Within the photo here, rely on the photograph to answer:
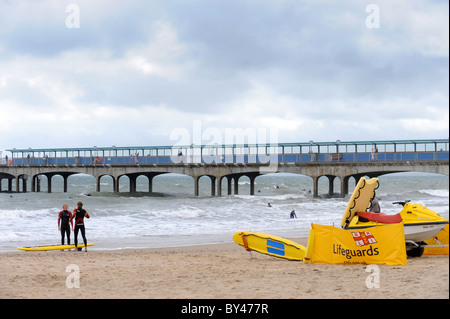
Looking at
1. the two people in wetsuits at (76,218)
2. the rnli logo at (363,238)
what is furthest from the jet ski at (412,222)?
the two people in wetsuits at (76,218)

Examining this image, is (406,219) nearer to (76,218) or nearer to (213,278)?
(213,278)

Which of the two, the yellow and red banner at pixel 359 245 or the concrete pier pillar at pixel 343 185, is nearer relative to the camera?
the yellow and red banner at pixel 359 245

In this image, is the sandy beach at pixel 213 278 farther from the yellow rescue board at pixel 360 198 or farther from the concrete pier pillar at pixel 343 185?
the concrete pier pillar at pixel 343 185

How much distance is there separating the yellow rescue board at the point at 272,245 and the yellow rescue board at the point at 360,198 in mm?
1467

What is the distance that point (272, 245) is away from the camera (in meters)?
12.4

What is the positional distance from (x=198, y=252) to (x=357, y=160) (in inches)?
1281

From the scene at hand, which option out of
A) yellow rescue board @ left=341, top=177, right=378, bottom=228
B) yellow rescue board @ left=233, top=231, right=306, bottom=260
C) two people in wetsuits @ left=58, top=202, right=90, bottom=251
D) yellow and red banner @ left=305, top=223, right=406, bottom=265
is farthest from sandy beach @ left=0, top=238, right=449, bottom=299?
two people in wetsuits @ left=58, top=202, right=90, bottom=251

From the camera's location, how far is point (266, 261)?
40.2 feet

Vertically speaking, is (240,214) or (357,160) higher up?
(357,160)

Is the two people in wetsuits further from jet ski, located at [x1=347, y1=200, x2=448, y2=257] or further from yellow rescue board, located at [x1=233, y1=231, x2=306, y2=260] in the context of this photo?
jet ski, located at [x1=347, y1=200, x2=448, y2=257]

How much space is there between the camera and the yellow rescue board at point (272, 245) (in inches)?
470

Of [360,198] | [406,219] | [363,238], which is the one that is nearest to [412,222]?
[406,219]
